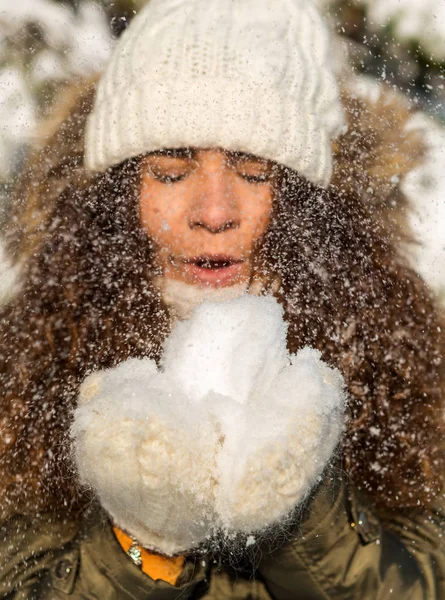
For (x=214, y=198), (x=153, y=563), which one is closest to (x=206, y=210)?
(x=214, y=198)

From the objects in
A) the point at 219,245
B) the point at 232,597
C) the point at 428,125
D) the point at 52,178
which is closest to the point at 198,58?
the point at 219,245

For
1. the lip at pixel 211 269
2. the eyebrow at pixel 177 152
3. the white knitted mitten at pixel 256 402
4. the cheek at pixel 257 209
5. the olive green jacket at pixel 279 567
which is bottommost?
the olive green jacket at pixel 279 567

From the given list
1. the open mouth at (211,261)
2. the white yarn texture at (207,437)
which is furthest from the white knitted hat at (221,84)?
the white yarn texture at (207,437)

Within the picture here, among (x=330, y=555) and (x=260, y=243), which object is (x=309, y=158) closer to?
(x=260, y=243)

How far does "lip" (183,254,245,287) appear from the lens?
917 mm

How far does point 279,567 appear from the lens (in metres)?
0.82

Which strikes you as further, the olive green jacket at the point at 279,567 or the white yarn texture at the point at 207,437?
the olive green jacket at the point at 279,567

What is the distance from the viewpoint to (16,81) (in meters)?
1.35

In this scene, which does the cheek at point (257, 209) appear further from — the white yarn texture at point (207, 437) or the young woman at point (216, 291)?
the white yarn texture at point (207, 437)

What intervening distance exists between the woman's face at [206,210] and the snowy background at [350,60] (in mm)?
328

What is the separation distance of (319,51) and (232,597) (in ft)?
2.35

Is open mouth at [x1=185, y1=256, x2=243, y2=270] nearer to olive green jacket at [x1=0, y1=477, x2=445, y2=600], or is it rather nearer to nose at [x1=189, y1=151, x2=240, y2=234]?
nose at [x1=189, y1=151, x2=240, y2=234]

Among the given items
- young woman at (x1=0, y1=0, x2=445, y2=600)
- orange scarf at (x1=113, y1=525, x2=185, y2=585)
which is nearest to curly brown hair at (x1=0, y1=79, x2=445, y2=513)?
young woman at (x1=0, y1=0, x2=445, y2=600)

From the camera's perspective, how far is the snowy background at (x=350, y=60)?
3.99 feet
